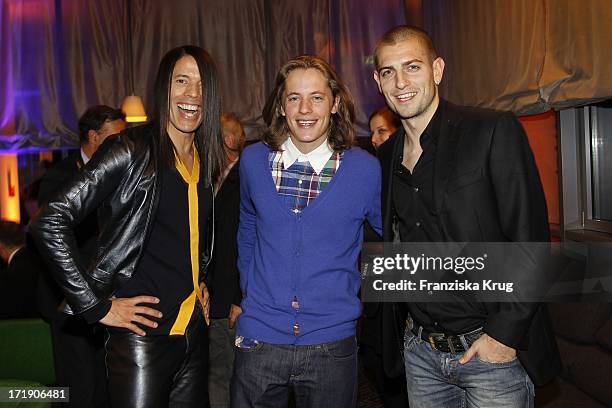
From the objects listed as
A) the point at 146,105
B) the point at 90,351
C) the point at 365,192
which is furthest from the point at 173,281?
the point at 146,105

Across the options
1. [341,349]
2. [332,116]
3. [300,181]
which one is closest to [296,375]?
[341,349]

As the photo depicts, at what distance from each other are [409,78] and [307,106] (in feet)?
1.17

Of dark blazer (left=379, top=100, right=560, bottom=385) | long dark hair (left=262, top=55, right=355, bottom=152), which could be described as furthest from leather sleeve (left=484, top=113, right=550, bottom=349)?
long dark hair (left=262, top=55, right=355, bottom=152)

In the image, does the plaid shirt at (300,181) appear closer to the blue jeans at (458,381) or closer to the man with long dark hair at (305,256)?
the man with long dark hair at (305,256)

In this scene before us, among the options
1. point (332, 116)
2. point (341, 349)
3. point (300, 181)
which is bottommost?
point (341, 349)

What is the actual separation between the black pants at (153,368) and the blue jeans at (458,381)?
0.76 m

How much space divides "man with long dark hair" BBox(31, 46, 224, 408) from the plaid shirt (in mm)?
291

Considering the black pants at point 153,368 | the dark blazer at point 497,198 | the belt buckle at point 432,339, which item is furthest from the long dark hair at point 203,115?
the belt buckle at point 432,339

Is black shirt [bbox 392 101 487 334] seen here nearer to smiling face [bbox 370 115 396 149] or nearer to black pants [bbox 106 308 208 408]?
black pants [bbox 106 308 208 408]

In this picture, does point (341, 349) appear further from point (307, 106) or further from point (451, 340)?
point (307, 106)

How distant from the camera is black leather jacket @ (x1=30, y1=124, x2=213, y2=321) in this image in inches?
76.8

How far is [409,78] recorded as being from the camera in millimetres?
2074

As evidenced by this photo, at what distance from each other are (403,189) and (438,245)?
23cm

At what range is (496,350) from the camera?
1896 mm
